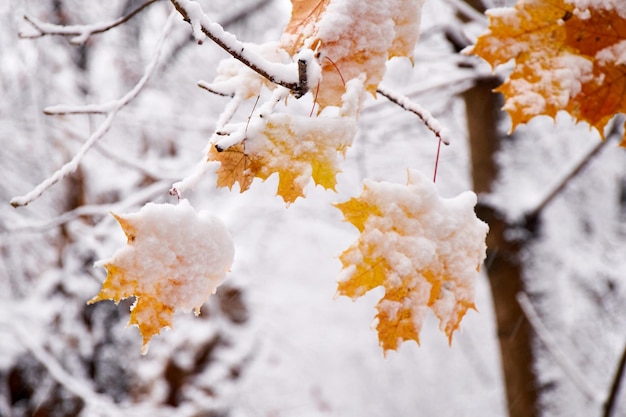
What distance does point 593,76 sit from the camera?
96 centimetres

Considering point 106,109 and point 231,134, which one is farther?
point 106,109

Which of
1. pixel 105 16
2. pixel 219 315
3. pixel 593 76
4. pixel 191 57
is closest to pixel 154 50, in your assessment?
pixel 593 76

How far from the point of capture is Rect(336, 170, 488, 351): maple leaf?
2.30ft

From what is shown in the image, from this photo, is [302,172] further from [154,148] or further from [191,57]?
[154,148]

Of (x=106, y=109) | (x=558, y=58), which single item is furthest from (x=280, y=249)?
(x=558, y=58)

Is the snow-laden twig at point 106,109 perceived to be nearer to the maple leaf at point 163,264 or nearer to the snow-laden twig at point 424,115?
the maple leaf at point 163,264

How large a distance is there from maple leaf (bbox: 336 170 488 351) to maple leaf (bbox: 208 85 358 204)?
7 centimetres

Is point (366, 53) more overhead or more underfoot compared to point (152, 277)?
more overhead

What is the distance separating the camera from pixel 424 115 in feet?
2.63

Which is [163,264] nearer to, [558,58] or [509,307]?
[558,58]

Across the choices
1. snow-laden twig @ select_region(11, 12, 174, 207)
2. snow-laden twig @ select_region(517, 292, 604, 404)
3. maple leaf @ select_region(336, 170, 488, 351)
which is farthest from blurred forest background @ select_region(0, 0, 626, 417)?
maple leaf @ select_region(336, 170, 488, 351)

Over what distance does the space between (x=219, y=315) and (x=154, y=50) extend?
568 centimetres

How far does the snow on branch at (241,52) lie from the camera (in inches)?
23.0

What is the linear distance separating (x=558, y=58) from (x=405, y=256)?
1.87 ft
